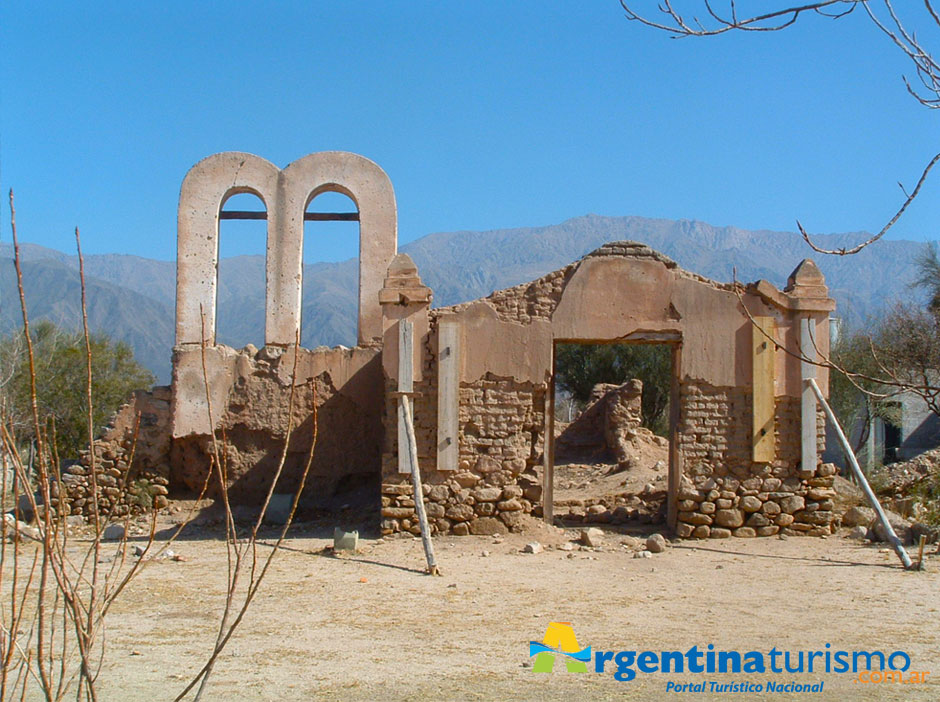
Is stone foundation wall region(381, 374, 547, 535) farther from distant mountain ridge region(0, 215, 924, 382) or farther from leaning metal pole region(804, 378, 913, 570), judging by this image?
distant mountain ridge region(0, 215, 924, 382)

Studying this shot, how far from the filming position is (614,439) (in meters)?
18.4

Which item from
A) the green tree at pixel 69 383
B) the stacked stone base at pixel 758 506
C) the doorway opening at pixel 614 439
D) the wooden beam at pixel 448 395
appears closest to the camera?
the wooden beam at pixel 448 395

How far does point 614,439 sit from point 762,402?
7736 millimetres

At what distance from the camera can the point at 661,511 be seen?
12.4m

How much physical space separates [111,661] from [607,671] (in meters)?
3.16

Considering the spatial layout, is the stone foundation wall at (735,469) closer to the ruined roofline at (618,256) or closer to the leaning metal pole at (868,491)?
the leaning metal pole at (868,491)

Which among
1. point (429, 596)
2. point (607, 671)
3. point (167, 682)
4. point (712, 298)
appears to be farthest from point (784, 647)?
point (712, 298)

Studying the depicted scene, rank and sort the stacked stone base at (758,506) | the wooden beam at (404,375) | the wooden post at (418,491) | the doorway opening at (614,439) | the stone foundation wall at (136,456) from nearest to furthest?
the wooden post at (418,491) → the wooden beam at (404,375) → the stacked stone base at (758,506) → the doorway opening at (614,439) → the stone foundation wall at (136,456)

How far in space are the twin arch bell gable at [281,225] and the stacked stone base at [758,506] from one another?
4.79m

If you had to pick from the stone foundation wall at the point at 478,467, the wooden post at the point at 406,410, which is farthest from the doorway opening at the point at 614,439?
the wooden post at the point at 406,410

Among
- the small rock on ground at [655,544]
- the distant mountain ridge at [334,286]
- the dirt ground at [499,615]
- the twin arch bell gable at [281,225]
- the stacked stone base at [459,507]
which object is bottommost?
the dirt ground at [499,615]

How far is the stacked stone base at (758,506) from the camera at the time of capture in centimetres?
1086

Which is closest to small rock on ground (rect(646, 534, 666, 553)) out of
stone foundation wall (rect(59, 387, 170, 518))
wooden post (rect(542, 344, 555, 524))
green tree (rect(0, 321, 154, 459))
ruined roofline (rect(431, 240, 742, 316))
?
wooden post (rect(542, 344, 555, 524))

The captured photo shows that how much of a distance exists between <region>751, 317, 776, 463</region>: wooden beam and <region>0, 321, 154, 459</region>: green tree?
37.5 feet
